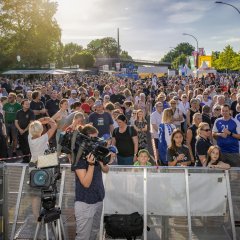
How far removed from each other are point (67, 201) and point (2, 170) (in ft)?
3.69

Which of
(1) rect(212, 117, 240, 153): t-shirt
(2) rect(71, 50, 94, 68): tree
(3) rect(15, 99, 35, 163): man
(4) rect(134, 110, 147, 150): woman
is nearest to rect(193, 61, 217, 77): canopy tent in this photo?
(3) rect(15, 99, 35, 163): man

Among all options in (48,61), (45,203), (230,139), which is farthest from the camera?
(48,61)

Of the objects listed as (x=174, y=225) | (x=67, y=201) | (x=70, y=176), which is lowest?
(x=174, y=225)

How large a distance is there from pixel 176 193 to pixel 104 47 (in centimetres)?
17049

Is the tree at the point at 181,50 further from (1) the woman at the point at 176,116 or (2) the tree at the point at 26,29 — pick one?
(1) the woman at the point at 176,116

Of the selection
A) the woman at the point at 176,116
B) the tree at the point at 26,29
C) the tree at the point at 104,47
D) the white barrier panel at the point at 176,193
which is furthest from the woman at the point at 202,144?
the tree at the point at 104,47

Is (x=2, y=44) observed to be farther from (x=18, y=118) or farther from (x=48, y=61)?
(x=18, y=118)

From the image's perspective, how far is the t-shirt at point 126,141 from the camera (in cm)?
754

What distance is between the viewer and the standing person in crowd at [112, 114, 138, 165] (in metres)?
7.54

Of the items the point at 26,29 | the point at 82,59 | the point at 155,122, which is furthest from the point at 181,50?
the point at 155,122

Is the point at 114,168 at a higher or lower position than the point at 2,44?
lower

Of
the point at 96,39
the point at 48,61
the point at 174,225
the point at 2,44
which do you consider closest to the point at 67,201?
the point at 174,225

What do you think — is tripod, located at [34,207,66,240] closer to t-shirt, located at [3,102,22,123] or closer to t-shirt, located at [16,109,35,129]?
t-shirt, located at [16,109,35,129]

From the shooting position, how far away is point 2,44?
2544 inches
